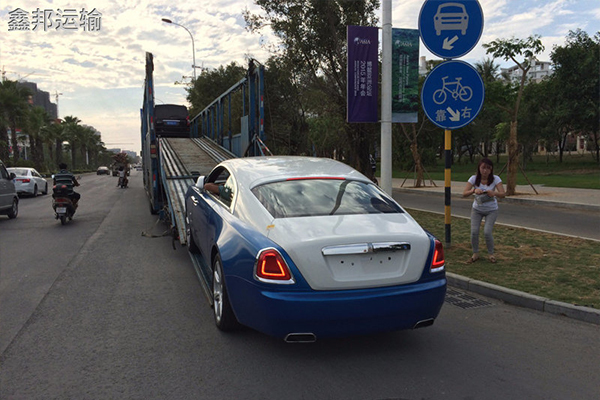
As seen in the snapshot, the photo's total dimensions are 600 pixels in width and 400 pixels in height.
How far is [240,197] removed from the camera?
430 cm

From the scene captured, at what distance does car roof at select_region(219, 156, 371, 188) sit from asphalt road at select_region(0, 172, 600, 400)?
147 cm

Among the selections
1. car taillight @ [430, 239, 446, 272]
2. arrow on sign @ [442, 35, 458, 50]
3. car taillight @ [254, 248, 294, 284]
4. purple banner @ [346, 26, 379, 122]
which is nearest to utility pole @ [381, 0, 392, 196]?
purple banner @ [346, 26, 379, 122]

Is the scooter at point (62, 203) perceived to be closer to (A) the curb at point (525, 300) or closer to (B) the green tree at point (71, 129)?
(A) the curb at point (525, 300)

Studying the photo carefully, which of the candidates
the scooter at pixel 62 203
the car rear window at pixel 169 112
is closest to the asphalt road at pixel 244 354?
the scooter at pixel 62 203

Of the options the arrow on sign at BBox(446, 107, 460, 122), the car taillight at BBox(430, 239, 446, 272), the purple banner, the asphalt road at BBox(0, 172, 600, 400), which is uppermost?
the purple banner

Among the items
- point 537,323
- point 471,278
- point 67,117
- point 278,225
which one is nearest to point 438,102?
point 471,278

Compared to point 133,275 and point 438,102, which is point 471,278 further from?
point 133,275

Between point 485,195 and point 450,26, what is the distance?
2677mm

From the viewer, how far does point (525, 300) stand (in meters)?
5.01

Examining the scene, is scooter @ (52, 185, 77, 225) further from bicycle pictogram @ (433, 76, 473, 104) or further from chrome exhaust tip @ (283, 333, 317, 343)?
chrome exhaust tip @ (283, 333, 317, 343)

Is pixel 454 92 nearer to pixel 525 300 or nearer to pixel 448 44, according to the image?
pixel 448 44

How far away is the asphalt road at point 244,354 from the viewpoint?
319cm

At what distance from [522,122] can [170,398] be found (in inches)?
1837

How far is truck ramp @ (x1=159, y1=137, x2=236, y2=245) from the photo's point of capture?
8.32 m
